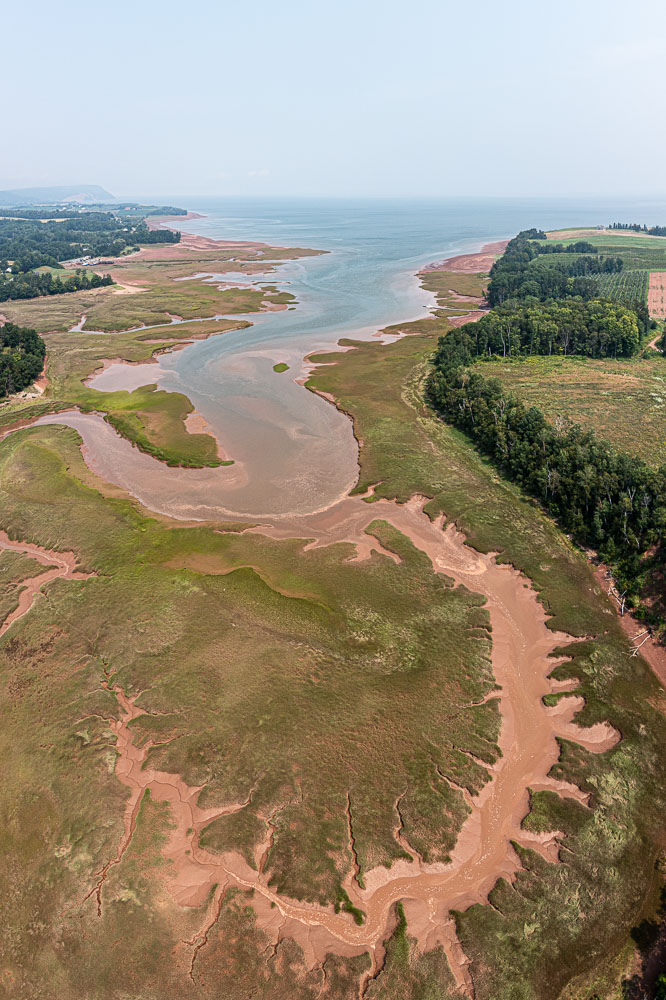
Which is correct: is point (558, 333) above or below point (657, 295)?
below

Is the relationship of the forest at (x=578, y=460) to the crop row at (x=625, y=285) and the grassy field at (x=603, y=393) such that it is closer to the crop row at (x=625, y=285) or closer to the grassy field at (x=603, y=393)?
the grassy field at (x=603, y=393)

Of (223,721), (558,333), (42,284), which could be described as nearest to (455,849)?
(223,721)

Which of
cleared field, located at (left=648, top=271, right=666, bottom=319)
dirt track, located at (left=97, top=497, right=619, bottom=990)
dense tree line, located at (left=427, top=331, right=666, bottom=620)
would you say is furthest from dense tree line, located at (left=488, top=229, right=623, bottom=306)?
dirt track, located at (left=97, top=497, right=619, bottom=990)

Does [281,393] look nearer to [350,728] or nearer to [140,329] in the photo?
[140,329]

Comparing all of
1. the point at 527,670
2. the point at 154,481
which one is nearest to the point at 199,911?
the point at 527,670

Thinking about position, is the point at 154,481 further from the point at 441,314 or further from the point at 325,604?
the point at 441,314
